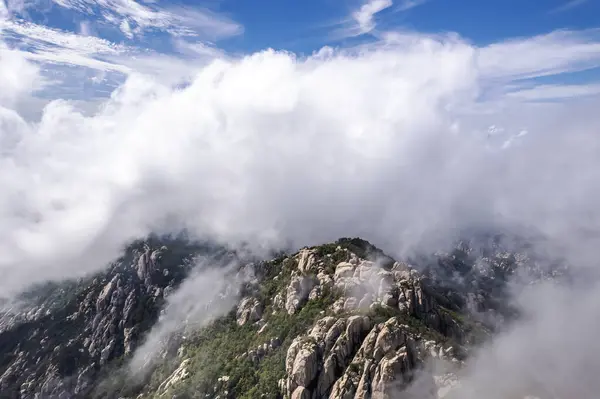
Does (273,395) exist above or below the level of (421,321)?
below

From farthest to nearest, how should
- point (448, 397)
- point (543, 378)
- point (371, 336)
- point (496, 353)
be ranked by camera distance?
point (496, 353) < point (371, 336) < point (543, 378) < point (448, 397)

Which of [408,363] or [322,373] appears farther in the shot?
[322,373]

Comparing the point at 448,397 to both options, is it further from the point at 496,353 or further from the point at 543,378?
the point at 496,353

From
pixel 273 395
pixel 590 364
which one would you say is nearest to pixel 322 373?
pixel 273 395

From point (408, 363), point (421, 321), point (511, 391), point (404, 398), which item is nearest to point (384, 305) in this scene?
point (421, 321)

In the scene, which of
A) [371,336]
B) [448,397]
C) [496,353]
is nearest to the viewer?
[448,397]

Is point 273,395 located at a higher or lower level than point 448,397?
lower

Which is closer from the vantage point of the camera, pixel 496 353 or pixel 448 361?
pixel 448 361

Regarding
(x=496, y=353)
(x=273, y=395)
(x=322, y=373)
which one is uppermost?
(x=496, y=353)

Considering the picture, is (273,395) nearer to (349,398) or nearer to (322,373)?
(322,373)
